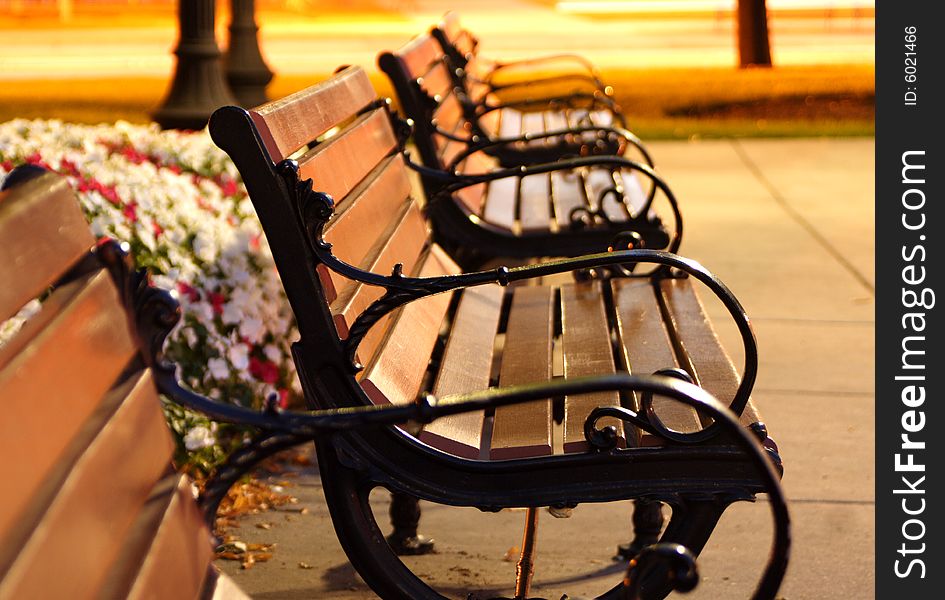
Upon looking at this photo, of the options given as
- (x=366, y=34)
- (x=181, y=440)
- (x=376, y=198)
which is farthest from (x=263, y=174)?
(x=366, y=34)

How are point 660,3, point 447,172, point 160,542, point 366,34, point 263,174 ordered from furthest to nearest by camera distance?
point 660,3
point 366,34
point 447,172
point 263,174
point 160,542

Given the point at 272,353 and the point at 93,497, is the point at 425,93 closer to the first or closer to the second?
the point at 272,353

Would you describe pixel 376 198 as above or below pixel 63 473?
above

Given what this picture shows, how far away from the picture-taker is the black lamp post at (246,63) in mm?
9547

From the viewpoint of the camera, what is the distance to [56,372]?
150cm

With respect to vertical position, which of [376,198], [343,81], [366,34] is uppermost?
[366,34]

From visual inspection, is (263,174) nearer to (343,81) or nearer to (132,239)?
(343,81)

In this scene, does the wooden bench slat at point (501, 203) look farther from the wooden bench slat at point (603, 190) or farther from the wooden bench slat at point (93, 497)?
the wooden bench slat at point (93, 497)

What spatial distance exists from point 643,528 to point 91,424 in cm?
207

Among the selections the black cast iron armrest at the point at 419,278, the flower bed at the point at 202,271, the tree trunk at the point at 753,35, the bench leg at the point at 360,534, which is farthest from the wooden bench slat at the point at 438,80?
the tree trunk at the point at 753,35

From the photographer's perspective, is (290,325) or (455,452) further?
(290,325)

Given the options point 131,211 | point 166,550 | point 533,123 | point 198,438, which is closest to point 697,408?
point 166,550

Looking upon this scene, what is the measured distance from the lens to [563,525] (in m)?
3.71

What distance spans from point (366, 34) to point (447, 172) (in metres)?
22.1
